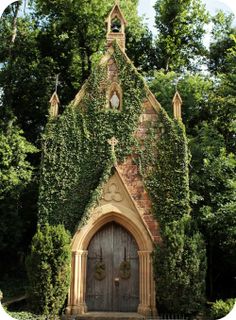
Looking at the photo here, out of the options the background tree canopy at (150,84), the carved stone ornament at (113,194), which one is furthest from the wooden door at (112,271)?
the background tree canopy at (150,84)

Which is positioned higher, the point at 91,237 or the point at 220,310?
the point at 91,237

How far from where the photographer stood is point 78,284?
40.7ft

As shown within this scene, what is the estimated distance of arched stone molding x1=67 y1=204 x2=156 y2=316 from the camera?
39.9 feet

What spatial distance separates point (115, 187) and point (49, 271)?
3.62 meters

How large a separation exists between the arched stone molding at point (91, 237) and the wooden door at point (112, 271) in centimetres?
31

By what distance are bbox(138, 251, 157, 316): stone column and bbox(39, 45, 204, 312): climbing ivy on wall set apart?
0.66 metres

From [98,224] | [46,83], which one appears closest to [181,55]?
[46,83]

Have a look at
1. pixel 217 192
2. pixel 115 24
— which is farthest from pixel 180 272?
pixel 115 24

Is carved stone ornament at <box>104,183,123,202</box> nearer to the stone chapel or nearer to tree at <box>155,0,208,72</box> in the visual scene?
the stone chapel

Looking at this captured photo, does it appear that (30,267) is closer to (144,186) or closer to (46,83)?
(144,186)

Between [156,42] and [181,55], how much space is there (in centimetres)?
197

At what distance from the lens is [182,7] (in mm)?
24766

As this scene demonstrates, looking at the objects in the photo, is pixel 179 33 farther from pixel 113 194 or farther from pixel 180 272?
pixel 180 272

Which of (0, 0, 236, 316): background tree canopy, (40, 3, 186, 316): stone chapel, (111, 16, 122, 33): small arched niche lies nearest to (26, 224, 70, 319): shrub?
(40, 3, 186, 316): stone chapel
